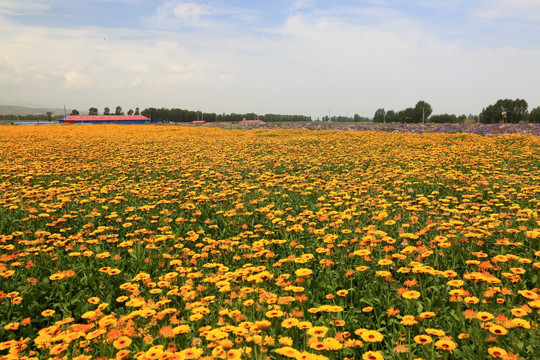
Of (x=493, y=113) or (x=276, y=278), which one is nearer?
(x=276, y=278)

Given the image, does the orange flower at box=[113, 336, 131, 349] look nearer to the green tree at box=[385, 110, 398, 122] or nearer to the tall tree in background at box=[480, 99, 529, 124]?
the tall tree in background at box=[480, 99, 529, 124]

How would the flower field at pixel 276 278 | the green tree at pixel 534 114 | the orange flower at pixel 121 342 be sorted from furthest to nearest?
the green tree at pixel 534 114
the flower field at pixel 276 278
the orange flower at pixel 121 342

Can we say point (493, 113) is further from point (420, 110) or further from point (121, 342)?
point (121, 342)

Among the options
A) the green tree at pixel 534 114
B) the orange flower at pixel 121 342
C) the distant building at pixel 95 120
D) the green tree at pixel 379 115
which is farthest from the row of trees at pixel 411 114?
the orange flower at pixel 121 342

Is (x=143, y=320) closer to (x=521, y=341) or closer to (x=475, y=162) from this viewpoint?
(x=521, y=341)

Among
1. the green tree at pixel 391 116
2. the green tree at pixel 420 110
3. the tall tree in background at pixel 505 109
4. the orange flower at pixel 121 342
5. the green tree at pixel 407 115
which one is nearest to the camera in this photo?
the orange flower at pixel 121 342

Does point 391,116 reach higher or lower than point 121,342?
higher

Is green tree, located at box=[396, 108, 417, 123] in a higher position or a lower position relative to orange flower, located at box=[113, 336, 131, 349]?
higher

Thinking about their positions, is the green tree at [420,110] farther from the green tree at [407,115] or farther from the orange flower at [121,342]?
the orange flower at [121,342]

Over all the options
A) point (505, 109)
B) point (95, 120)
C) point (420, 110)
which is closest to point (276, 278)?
point (420, 110)

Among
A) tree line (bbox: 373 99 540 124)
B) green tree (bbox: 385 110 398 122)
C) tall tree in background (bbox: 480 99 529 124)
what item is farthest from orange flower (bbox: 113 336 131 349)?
green tree (bbox: 385 110 398 122)

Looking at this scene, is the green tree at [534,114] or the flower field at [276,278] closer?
the flower field at [276,278]

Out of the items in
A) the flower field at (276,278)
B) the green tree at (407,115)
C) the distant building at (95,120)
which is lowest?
the flower field at (276,278)

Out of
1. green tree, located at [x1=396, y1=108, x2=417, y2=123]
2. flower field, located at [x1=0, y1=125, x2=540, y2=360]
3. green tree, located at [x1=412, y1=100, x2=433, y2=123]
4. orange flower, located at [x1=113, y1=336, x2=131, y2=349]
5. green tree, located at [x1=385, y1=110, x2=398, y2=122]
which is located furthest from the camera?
green tree, located at [x1=385, y1=110, x2=398, y2=122]
